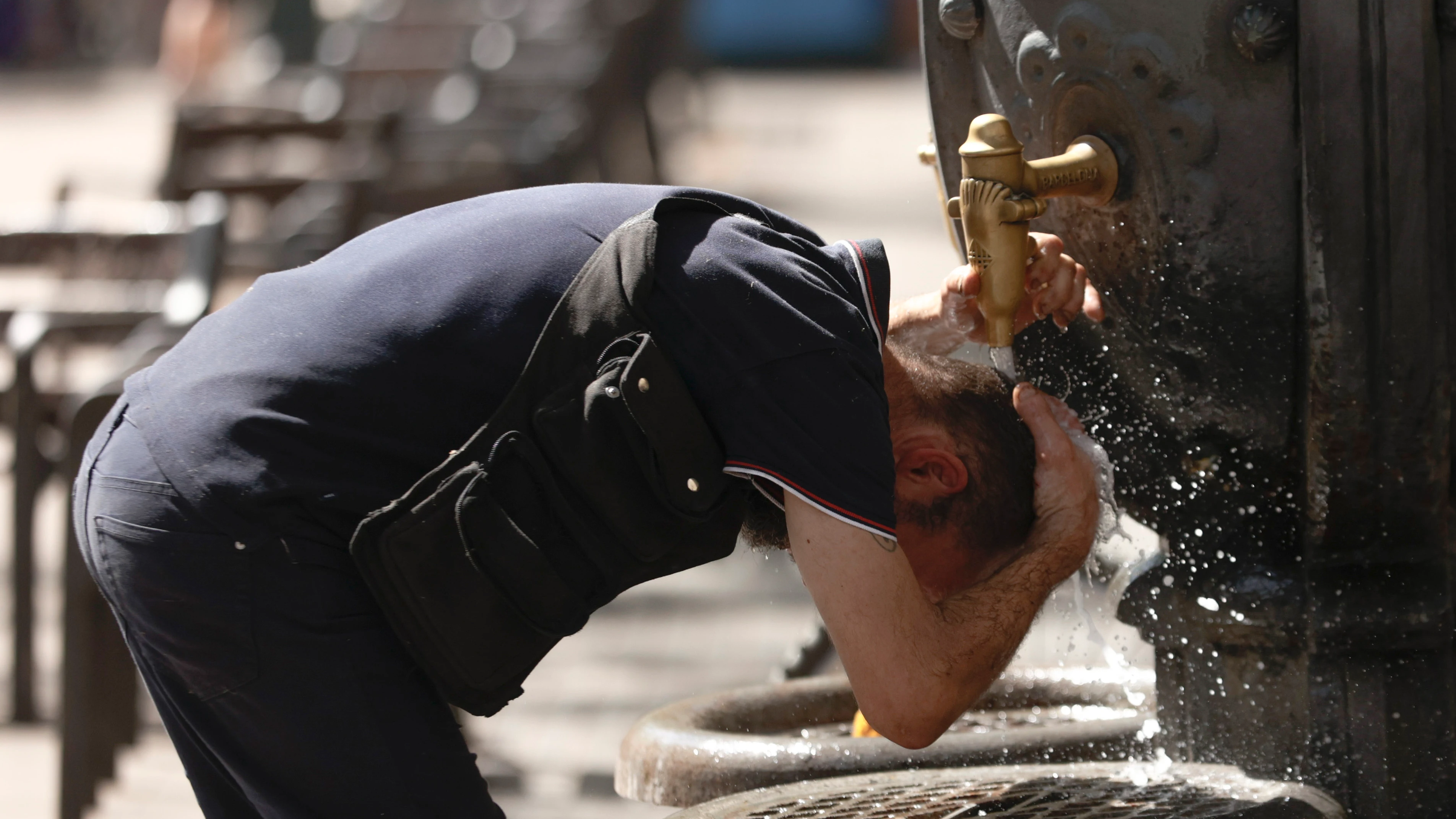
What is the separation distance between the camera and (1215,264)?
2.20m

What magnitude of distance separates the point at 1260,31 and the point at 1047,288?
405 mm

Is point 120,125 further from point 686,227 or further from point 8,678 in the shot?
point 686,227

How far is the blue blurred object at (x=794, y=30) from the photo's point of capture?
2016 cm

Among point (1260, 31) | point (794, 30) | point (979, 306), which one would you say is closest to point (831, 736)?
point (979, 306)

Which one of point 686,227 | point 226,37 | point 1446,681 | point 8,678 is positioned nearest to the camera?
point 686,227

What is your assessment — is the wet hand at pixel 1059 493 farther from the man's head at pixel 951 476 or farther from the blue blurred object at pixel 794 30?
the blue blurred object at pixel 794 30

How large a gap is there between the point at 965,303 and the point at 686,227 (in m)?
0.52

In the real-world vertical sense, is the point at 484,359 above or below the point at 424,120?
above

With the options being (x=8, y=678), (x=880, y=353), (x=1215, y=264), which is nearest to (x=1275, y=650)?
(x=1215, y=264)

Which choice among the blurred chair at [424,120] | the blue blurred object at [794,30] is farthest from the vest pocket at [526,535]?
the blue blurred object at [794,30]

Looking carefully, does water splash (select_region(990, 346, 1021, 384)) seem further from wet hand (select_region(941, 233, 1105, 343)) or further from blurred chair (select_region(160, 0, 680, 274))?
blurred chair (select_region(160, 0, 680, 274))

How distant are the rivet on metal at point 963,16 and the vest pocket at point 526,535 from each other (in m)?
0.87

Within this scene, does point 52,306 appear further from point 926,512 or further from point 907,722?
point 907,722

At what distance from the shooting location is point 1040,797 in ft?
7.44
